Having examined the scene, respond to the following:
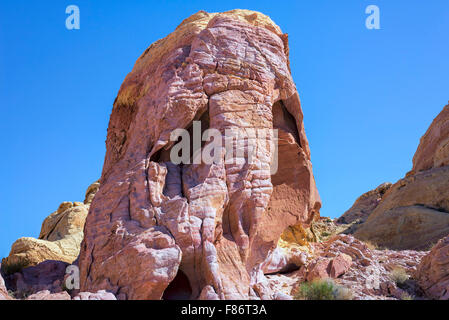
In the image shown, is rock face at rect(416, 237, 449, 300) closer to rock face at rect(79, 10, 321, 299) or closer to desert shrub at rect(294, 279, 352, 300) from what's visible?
desert shrub at rect(294, 279, 352, 300)

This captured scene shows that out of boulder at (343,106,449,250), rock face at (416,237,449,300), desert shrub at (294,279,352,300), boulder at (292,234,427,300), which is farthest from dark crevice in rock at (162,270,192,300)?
boulder at (343,106,449,250)

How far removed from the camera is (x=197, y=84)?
11.3m

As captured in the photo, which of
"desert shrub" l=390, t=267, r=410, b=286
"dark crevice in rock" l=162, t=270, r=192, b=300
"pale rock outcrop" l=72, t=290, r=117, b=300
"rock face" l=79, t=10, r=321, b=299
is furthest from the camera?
"desert shrub" l=390, t=267, r=410, b=286

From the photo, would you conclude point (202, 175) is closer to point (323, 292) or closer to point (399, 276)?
point (323, 292)

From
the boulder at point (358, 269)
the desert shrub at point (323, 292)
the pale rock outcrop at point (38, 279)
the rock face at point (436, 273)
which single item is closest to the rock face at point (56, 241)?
the pale rock outcrop at point (38, 279)

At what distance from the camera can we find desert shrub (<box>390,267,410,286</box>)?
1117 centimetres

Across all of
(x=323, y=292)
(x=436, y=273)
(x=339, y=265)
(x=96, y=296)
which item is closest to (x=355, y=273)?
(x=339, y=265)

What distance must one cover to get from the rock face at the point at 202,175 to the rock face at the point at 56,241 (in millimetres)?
4128

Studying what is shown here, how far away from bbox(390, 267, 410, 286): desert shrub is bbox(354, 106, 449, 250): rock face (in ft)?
19.0

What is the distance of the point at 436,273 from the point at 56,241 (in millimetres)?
13946

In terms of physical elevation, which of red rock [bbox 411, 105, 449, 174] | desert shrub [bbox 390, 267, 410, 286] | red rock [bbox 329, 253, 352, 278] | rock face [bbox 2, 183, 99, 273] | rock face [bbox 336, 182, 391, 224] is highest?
red rock [bbox 411, 105, 449, 174]

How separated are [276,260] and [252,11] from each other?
22.3 feet
